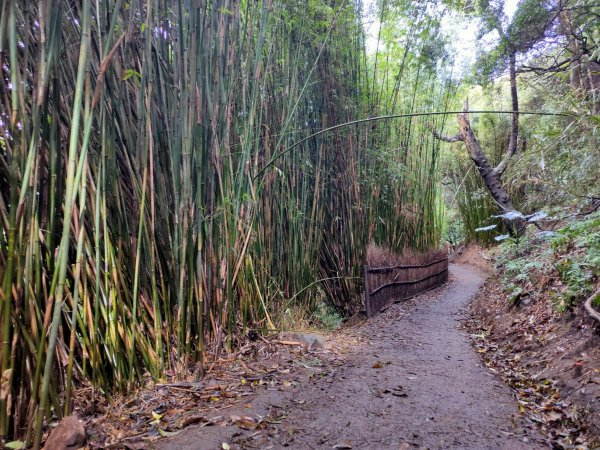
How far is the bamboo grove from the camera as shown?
1.25 metres

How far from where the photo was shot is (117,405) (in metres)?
1.54

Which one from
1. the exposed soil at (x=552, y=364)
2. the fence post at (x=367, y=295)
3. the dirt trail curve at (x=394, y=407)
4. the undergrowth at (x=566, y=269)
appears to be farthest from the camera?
the fence post at (x=367, y=295)

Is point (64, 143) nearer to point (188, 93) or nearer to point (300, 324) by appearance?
point (188, 93)

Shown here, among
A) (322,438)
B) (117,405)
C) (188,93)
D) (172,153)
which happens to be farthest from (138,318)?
(188,93)

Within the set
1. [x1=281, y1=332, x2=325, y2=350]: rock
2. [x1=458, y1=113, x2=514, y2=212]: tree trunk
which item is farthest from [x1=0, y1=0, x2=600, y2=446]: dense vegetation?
[x1=458, y1=113, x2=514, y2=212]: tree trunk

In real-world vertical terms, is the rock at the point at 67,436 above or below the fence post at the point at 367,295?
above

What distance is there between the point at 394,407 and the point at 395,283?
3.54 meters

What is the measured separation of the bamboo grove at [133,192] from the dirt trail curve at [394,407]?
441mm

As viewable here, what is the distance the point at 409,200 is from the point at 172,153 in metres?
4.82

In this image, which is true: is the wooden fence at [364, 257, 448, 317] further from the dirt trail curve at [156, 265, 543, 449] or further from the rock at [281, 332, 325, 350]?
the rock at [281, 332, 325, 350]

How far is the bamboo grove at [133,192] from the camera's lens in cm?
125

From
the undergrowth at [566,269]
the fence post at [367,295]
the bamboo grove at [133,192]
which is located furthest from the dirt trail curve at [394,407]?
the fence post at [367,295]

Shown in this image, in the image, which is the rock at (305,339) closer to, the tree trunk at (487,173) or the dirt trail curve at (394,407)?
the dirt trail curve at (394,407)

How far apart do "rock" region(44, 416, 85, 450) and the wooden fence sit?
337 centimetres
